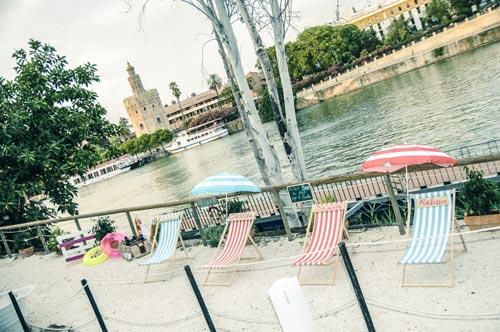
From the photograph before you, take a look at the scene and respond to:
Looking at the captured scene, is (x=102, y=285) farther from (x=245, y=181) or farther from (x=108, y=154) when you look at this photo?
(x=108, y=154)

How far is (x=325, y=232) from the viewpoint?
609cm

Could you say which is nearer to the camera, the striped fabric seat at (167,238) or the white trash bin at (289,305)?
the white trash bin at (289,305)

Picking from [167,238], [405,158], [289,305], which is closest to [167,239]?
[167,238]

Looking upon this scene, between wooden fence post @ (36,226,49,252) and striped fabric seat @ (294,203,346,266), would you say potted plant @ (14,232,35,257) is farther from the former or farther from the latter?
striped fabric seat @ (294,203,346,266)

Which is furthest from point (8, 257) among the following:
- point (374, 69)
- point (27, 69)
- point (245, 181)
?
point (374, 69)

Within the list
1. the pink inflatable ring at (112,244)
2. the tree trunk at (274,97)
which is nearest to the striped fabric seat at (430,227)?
the tree trunk at (274,97)

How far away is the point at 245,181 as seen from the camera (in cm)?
709

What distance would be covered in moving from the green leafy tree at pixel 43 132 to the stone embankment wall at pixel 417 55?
65.2m

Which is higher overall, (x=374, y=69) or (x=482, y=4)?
(x=482, y=4)

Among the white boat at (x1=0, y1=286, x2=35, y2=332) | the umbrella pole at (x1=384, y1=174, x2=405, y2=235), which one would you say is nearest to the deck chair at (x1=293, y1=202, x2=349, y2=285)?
the umbrella pole at (x1=384, y1=174, x2=405, y2=235)

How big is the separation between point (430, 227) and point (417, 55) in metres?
70.6

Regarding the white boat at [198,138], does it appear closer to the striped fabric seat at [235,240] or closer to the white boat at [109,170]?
the white boat at [109,170]

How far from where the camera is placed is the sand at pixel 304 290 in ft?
13.8

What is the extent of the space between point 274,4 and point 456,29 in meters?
68.2
